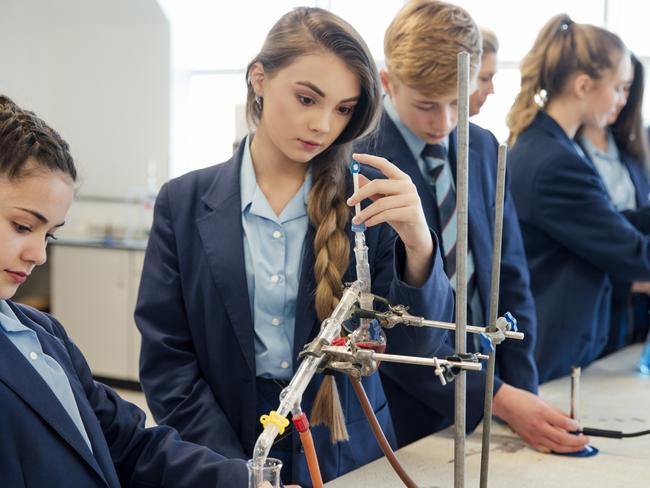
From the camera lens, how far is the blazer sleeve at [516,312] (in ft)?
5.72

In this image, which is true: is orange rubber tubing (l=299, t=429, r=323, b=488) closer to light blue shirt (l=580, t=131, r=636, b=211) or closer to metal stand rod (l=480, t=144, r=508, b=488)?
metal stand rod (l=480, t=144, r=508, b=488)

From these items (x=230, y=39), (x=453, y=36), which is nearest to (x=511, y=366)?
(x=453, y=36)

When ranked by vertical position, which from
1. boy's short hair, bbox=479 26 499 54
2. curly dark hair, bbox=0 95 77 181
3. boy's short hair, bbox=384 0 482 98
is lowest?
curly dark hair, bbox=0 95 77 181

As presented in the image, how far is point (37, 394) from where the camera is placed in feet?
3.53

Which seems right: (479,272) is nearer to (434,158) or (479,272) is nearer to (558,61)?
(434,158)

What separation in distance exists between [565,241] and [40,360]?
142 centimetres

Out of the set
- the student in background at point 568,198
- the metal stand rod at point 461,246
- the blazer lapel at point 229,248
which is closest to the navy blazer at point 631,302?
the student in background at point 568,198

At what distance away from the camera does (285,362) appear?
4.64 feet

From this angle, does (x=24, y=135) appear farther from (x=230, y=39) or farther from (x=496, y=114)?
(x=230, y=39)

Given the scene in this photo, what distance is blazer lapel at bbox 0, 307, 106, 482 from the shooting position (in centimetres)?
106

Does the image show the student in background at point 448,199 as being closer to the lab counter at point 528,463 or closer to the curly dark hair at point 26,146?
the lab counter at point 528,463

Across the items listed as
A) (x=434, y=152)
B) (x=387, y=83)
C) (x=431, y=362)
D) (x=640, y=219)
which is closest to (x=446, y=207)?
(x=434, y=152)

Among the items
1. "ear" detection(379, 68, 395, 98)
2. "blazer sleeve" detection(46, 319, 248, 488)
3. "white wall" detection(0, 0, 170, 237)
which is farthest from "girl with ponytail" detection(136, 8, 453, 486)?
"white wall" detection(0, 0, 170, 237)

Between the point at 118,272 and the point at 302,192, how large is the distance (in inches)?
145
